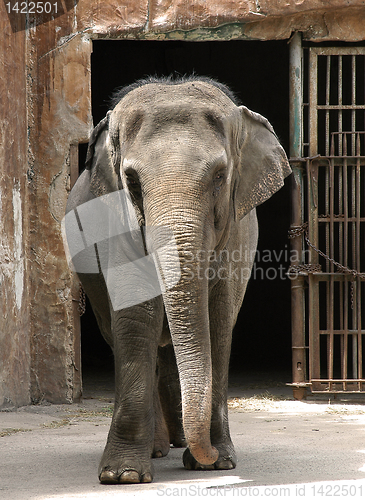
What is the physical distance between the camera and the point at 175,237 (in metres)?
3.16

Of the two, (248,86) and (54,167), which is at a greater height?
(248,86)

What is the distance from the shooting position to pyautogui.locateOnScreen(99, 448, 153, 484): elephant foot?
366 centimetres

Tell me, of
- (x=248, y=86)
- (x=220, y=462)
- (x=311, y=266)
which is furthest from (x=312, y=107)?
(x=248, y=86)

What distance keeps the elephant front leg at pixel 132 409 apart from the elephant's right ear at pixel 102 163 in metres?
0.71

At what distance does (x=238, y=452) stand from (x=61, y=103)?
14.0 ft

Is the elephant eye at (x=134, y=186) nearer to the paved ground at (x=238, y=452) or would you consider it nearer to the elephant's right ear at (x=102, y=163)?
the elephant's right ear at (x=102, y=163)

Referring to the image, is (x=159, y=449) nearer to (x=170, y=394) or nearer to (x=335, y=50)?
(x=170, y=394)

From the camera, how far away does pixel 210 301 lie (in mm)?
4195

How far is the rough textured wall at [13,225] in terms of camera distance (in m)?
6.69

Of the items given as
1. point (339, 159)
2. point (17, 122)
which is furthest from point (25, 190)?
point (339, 159)

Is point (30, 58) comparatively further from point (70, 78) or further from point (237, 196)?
point (237, 196)

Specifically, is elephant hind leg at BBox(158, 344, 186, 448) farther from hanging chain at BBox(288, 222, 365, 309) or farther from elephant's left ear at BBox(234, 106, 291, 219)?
hanging chain at BBox(288, 222, 365, 309)

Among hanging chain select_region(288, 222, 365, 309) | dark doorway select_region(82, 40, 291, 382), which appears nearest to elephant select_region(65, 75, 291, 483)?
hanging chain select_region(288, 222, 365, 309)

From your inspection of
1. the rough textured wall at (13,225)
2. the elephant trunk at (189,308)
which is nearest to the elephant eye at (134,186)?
the elephant trunk at (189,308)
